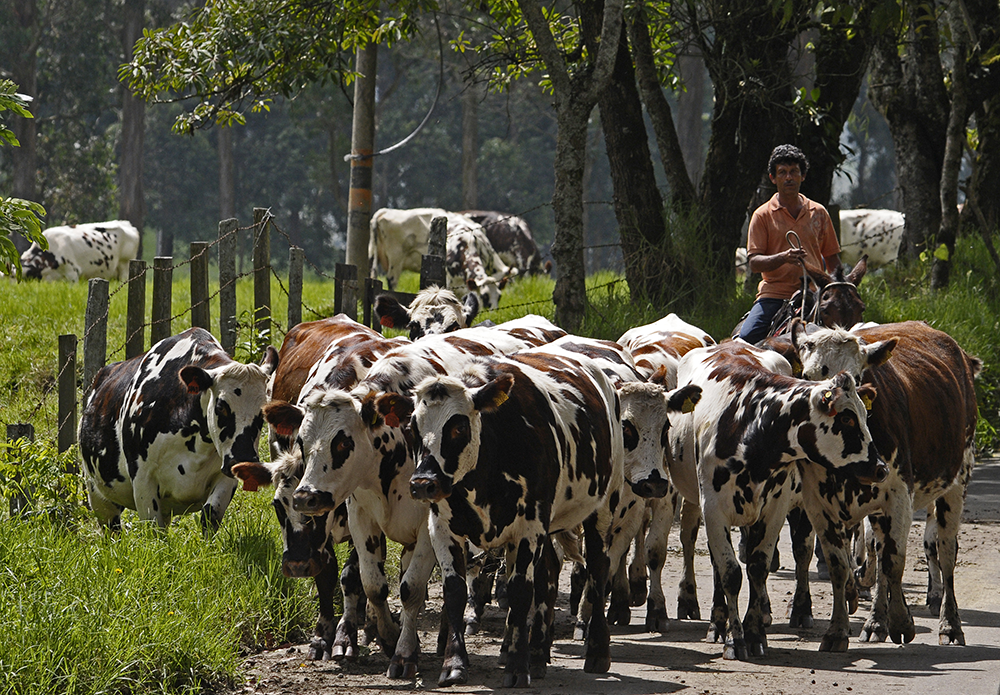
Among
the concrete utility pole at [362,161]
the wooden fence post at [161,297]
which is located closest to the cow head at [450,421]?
the wooden fence post at [161,297]

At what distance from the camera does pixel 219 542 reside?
742 centimetres

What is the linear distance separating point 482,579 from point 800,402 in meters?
2.37

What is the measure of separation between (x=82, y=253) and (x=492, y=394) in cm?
1847

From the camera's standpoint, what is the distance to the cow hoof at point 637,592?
821 cm

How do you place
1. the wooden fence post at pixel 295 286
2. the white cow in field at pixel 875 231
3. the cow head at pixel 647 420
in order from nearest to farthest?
1. the cow head at pixel 647 420
2. the wooden fence post at pixel 295 286
3. the white cow in field at pixel 875 231

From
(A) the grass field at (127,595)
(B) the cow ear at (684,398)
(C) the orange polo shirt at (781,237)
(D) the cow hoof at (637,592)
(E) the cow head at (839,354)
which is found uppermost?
(C) the orange polo shirt at (781,237)

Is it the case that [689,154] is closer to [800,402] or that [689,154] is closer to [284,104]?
[284,104]

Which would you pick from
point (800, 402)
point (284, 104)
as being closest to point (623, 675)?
point (800, 402)

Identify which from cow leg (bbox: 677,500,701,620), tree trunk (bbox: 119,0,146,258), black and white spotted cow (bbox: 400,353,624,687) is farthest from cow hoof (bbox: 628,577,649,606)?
tree trunk (bbox: 119,0,146,258)

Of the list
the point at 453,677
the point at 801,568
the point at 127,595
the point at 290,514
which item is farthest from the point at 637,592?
the point at 127,595

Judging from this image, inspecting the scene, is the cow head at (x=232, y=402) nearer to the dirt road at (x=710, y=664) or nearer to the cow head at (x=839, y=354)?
the dirt road at (x=710, y=664)

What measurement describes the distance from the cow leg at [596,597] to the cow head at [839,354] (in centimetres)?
170

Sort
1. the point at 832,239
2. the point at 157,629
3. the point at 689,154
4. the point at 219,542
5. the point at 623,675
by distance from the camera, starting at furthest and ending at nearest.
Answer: the point at 689,154
the point at 832,239
the point at 219,542
the point at 623,675
the point at 157,629

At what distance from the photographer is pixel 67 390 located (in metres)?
10.3
